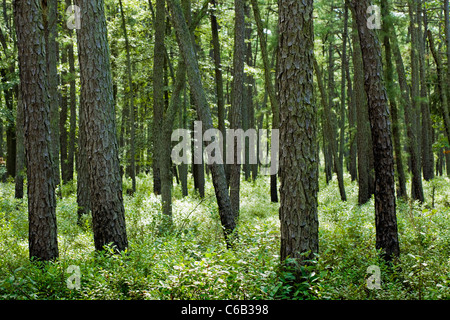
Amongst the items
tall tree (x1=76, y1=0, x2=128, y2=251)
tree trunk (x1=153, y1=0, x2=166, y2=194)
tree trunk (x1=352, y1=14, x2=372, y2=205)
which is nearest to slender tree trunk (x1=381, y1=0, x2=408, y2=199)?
tree trunk (x1=352, y1=14, x2=372, y2=205)

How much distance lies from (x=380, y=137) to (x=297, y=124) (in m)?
2.75

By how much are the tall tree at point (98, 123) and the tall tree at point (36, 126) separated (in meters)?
0.64

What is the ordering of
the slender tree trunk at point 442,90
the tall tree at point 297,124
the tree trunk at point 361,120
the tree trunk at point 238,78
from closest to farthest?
the tall tree at point 297,124, the tree trunk at point 238,78, the slender tree trunk at point 442,90, the tree trunk at point 361,120

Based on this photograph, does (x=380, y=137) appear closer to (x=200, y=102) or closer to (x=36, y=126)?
(x=200, y=102)

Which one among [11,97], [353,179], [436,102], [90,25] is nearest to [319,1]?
[436,102]

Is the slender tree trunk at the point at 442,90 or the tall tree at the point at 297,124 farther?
the slender tree trunk at the point at 442,90

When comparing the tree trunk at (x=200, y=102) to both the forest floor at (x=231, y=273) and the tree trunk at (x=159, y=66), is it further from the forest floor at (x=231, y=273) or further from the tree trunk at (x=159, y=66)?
the tree trunk at (x=159, y=66)

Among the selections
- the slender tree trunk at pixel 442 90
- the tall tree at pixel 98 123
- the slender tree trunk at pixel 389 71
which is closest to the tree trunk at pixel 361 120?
the slender tree trunk at pixel 442 90

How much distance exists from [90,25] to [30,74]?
1332 mm

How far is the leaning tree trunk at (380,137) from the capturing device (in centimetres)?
661

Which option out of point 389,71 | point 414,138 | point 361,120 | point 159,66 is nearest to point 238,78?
point 159,66

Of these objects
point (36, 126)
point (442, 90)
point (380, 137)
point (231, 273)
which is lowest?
point (231, 273)

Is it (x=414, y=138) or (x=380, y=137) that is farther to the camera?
(x=414, y=138)

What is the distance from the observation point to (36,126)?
6074mm
